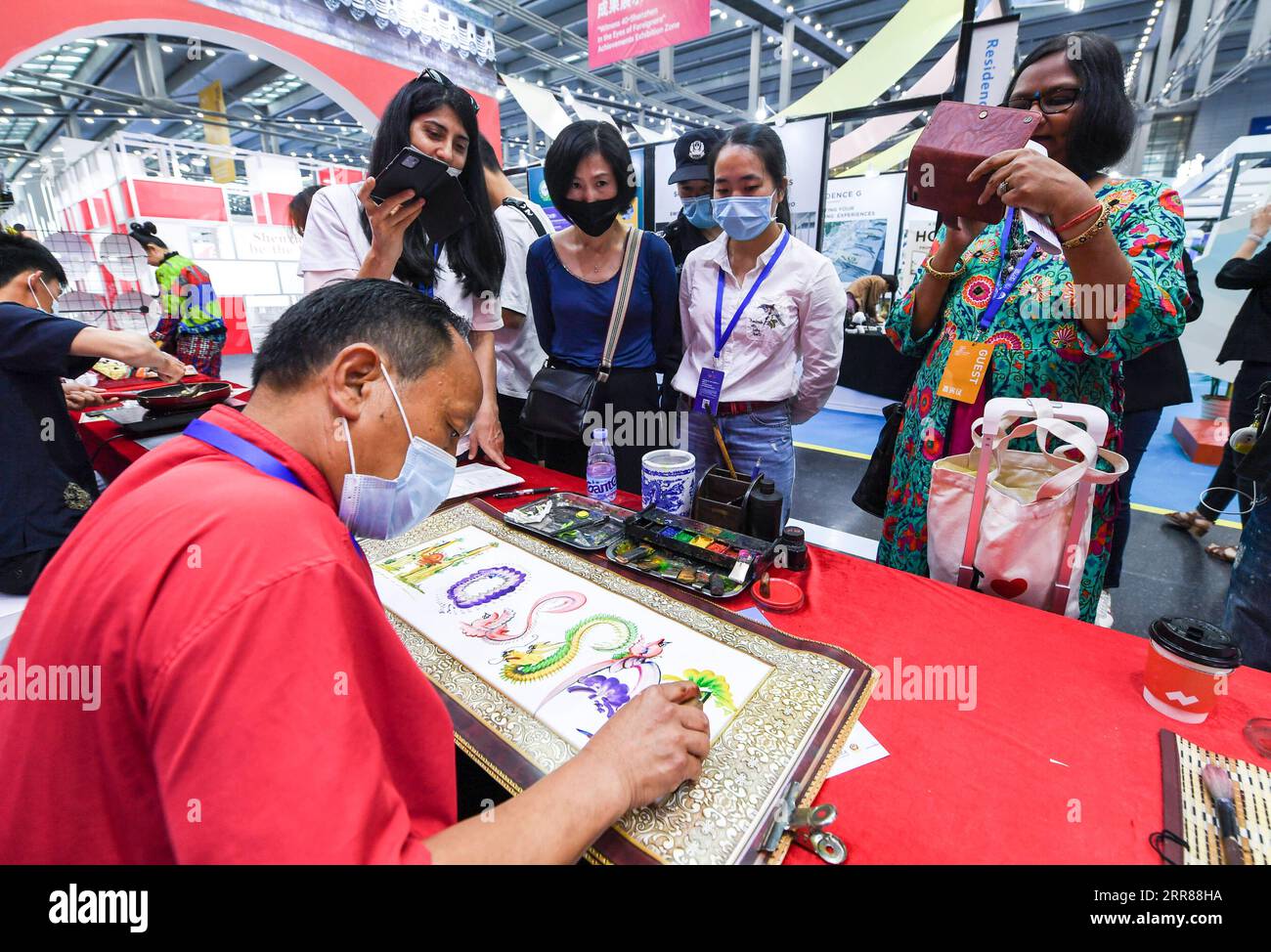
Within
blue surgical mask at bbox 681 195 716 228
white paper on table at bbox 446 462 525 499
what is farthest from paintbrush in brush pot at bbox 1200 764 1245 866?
blue surgical mask at bbox 681 195 716 228

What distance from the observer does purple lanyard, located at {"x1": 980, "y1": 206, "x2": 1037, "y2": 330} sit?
1.35 metres

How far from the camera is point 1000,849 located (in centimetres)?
70

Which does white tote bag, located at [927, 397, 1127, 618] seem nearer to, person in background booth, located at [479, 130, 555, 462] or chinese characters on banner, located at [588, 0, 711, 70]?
person in background booth, located at [479, 130, 555, 462]

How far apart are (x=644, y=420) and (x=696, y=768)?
161 centimetres

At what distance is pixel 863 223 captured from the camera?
5.63 m

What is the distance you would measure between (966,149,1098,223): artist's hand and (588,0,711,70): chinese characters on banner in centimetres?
378

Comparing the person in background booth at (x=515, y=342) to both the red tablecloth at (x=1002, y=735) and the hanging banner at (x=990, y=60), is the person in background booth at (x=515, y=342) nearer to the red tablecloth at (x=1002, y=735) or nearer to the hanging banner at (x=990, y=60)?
the red tablecloth at (x=1002, y=735)

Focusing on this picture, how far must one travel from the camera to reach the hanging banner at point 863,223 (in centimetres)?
543

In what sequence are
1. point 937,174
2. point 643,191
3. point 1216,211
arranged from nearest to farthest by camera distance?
1. point 937,174
2. point 643,191
3. point 1216,211

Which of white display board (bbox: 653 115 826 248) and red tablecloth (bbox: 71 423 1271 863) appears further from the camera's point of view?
white display board (bbox: 653 115 826 248)

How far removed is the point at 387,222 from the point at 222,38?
4713mm

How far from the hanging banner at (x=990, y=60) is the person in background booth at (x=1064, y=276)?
2.63 m

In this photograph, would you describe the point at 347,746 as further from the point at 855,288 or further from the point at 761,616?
the point at 855,288
